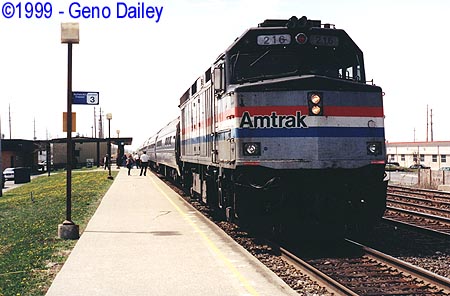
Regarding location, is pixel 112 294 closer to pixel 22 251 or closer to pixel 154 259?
pixel 154 259

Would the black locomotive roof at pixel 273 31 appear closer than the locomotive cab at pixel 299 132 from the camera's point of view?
No

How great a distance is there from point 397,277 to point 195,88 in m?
9.25

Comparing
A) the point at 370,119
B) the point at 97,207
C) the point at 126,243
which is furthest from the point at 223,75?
the point at 97,207

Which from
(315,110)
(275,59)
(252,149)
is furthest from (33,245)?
(315,110)

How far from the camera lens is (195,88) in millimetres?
15914

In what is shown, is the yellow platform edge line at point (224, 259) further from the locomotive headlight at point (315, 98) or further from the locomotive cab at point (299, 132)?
the locomotive headlight at point (315, 98)

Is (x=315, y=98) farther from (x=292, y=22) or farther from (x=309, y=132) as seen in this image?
(x=292, y=22)

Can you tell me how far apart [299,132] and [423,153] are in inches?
2969

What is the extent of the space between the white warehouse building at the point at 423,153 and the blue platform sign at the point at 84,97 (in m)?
65.1

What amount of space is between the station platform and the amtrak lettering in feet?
7.01

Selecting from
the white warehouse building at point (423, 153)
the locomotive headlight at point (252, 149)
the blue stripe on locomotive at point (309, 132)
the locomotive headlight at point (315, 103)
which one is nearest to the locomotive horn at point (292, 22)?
the locomotive headlight at point (315, 103)

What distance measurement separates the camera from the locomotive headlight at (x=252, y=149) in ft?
31.4

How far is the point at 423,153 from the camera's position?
80125 millimetres

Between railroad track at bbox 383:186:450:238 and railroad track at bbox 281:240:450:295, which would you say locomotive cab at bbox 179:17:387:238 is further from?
railroad track at bbox 383:186:450:238
